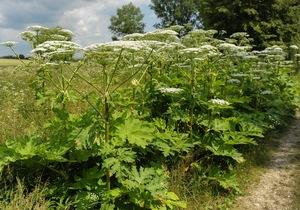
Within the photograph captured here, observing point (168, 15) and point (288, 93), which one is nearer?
point (288, 93)

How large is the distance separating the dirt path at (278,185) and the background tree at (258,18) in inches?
759

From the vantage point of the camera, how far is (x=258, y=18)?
30406mm

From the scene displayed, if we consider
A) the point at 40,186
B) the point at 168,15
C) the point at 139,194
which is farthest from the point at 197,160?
the point at 168,15

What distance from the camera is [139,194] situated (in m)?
6.40

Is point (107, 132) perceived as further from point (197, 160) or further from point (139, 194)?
point (197, 160)

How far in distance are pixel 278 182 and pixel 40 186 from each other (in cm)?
504

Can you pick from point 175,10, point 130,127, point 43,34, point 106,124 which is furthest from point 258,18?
point 175,10

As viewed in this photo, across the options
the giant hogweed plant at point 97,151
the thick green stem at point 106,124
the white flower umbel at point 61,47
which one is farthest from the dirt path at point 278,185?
the white flower umbel at point 61,47

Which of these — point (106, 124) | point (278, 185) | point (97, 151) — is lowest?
point (278, 185)

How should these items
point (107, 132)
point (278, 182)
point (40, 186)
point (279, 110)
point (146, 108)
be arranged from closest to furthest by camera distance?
point (107, 132) < point (40, 186) < point (146, 108) < point (278, 182) < point (279, 110)

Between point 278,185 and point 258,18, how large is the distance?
74.4 ft

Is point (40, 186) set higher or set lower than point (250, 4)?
lower

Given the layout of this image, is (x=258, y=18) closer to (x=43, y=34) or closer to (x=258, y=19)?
(x=258, y=19)

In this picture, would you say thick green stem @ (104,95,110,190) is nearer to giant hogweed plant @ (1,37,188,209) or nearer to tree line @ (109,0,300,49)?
giant hogweed plant @ (1,37,188,209)
